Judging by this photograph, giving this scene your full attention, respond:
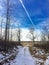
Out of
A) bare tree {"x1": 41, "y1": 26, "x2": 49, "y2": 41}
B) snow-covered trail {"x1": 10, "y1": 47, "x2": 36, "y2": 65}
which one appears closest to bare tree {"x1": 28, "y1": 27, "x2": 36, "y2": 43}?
bare tree {"x1": 41, "y1": 26, "x2": 49, "y2": 41}

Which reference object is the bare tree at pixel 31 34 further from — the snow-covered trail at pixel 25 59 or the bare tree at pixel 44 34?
the snow-covered trail at pixel 25 59

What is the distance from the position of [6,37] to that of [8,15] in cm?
126

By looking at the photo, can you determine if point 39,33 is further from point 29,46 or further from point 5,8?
point 5,8

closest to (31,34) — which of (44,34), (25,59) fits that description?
(44,34)

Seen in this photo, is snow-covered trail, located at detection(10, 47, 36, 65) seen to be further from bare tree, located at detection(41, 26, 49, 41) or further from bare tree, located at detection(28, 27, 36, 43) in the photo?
bare tree, located at detection(41, 26, 49, 41)

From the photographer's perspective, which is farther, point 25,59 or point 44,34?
point 25,59

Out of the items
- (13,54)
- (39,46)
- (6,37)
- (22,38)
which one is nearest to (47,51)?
(39,46)

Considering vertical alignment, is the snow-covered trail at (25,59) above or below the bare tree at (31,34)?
below

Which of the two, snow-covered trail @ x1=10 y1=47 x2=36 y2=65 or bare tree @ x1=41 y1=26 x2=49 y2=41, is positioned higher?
bare tree @ x1=41 y1=26 x2=49 y2=41

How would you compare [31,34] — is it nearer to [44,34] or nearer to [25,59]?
[44,34]

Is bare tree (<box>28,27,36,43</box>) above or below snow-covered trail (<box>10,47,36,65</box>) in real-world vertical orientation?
above

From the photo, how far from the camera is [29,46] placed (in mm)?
5453

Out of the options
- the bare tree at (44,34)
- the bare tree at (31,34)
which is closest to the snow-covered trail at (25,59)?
the bare tree at (31,34)

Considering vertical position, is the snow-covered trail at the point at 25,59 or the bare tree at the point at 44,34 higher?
the bare tree at the point at 44,34
